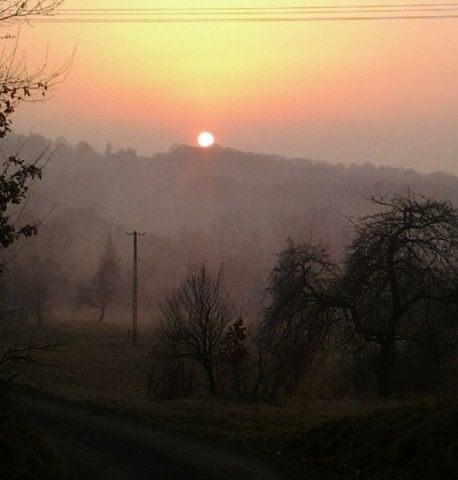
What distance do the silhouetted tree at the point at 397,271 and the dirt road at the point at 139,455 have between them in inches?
413

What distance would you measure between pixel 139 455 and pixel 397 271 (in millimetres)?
13559

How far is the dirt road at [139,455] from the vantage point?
9117mm

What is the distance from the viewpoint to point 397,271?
21.5 meters

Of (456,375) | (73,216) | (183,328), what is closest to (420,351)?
(456,375)

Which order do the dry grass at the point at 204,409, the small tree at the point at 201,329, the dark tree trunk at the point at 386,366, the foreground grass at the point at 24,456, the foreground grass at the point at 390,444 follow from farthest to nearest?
the small tree at the point at 201,329
the dark tree trunk at the point at 386,366
the dry grass at the point at 204,409
the foreground grass at the point at 390,444
the foreground grass at the point at 24,456

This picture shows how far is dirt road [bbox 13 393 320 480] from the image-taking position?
912 cm

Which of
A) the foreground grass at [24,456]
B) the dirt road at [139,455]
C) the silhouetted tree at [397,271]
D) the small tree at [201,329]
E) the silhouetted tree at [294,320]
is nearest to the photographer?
the foreground grass at [24,456]

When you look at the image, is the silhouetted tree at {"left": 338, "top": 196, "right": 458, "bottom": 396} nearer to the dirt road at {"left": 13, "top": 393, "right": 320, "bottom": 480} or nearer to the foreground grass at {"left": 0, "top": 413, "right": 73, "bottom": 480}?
the dirt road at {"left": 13, "top": 393, "right": 320, "bottom": 480}

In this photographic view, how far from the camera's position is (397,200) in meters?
21.8

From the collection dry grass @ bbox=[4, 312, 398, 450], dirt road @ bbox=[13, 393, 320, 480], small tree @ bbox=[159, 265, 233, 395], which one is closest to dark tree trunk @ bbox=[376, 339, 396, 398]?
dry grass @ bbox=[4, 312, 398, 450]

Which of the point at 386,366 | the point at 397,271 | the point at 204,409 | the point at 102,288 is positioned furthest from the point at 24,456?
the point at 102,288

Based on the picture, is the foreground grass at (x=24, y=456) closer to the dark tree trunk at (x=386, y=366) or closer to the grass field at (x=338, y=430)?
the grass field at (x=338, y=430)

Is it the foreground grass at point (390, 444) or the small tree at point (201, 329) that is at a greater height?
the small tree at point (201, 329)

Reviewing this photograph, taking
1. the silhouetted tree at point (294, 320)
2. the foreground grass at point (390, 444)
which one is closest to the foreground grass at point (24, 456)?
the foreground grass at point (390, 444)
